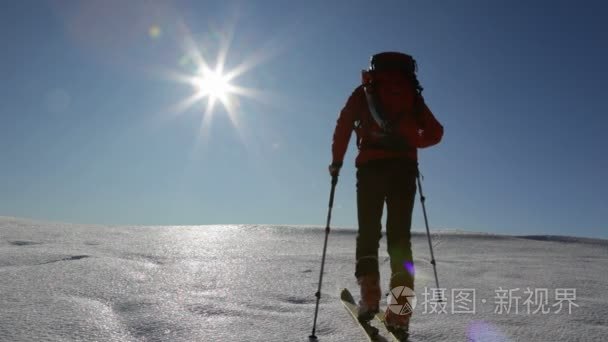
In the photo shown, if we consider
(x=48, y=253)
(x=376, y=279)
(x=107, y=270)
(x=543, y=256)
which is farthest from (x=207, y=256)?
(x=543, y=256)

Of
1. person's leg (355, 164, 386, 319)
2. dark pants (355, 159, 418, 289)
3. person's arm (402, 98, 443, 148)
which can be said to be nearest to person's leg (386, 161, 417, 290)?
dark pants (355, 159, 418, 289)

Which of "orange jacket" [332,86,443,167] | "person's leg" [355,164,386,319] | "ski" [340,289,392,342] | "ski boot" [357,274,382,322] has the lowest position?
"ski" [340,289,392,342]

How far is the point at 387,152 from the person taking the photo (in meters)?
4.07

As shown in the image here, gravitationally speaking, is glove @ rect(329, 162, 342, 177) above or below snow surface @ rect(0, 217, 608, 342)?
above

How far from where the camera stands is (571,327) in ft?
12.1

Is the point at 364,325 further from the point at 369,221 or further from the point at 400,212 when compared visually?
the point at 400,212

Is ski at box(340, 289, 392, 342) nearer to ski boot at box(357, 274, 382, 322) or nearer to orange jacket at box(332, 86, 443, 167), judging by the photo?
ski boot at box(357, 274, 382, 322)

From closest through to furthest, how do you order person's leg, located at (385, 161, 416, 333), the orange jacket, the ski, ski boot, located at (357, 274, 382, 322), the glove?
1. the ski
2. ski boot, located at (357, 274, 382, 322)
3. person's leg, located at (385, 161, 416, 333)
4. the orange jacket
5. the glove

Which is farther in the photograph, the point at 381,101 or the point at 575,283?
the point at 575,283

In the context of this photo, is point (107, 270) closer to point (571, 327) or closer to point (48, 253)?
point (48, 253)

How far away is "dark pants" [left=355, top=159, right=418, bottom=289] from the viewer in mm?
4051

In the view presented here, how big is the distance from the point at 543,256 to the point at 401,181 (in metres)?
5.75

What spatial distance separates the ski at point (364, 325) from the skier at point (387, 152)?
217mm

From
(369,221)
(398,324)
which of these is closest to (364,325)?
(398,324)
